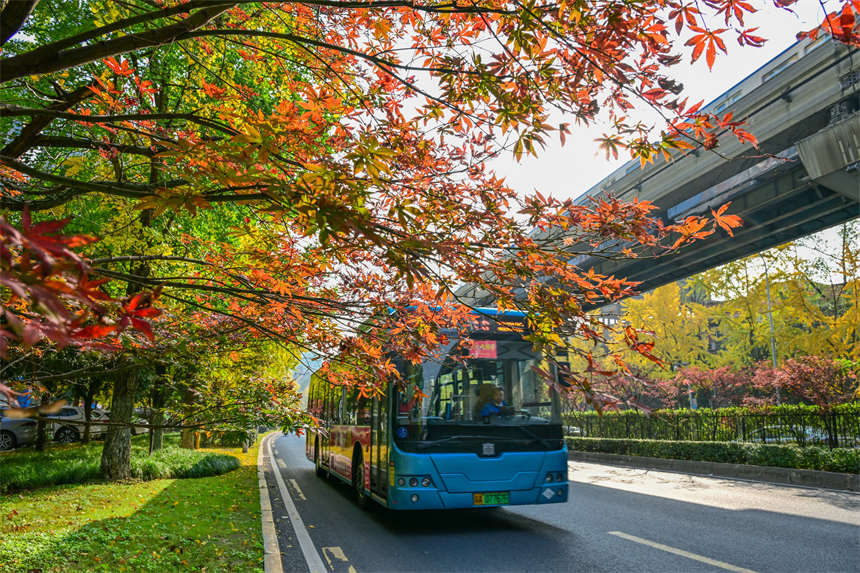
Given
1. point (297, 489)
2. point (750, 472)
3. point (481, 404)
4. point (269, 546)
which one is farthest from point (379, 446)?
point (750, 472)

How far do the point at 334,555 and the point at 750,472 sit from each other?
38.8 feet

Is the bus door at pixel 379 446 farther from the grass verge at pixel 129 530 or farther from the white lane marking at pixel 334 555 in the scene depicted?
the grass verge at pixel 129 530

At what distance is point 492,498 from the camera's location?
7.45 m

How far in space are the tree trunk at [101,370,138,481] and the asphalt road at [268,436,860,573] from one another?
3485mm

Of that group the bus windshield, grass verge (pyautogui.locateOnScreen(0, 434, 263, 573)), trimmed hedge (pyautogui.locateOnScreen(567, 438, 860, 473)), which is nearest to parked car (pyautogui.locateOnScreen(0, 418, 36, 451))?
grass verge (pyautogui.locateOnScreen(0, 434, 263, 573))

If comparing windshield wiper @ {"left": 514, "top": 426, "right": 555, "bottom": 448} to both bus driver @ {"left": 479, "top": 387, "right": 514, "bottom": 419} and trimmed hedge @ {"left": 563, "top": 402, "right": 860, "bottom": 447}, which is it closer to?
bus driver @ {"left": 479, "top": 387, "right": 514, "bottom": 419}

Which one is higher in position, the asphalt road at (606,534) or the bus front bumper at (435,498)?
the bus front bumper at (435,498)

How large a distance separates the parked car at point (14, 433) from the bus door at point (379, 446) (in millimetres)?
18773

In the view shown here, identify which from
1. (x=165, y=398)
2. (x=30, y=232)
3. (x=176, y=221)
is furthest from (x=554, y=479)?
(x=165, y=398)

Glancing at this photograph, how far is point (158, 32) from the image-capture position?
2988mm

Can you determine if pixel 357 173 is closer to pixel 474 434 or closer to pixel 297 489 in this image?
pixel 474 434

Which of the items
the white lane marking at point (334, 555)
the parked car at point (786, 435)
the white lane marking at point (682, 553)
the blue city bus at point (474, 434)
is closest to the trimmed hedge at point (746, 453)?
the parked car at point (786, 435)

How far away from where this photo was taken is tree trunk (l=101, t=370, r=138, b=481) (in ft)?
38.2

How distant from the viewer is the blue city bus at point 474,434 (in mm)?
7344
